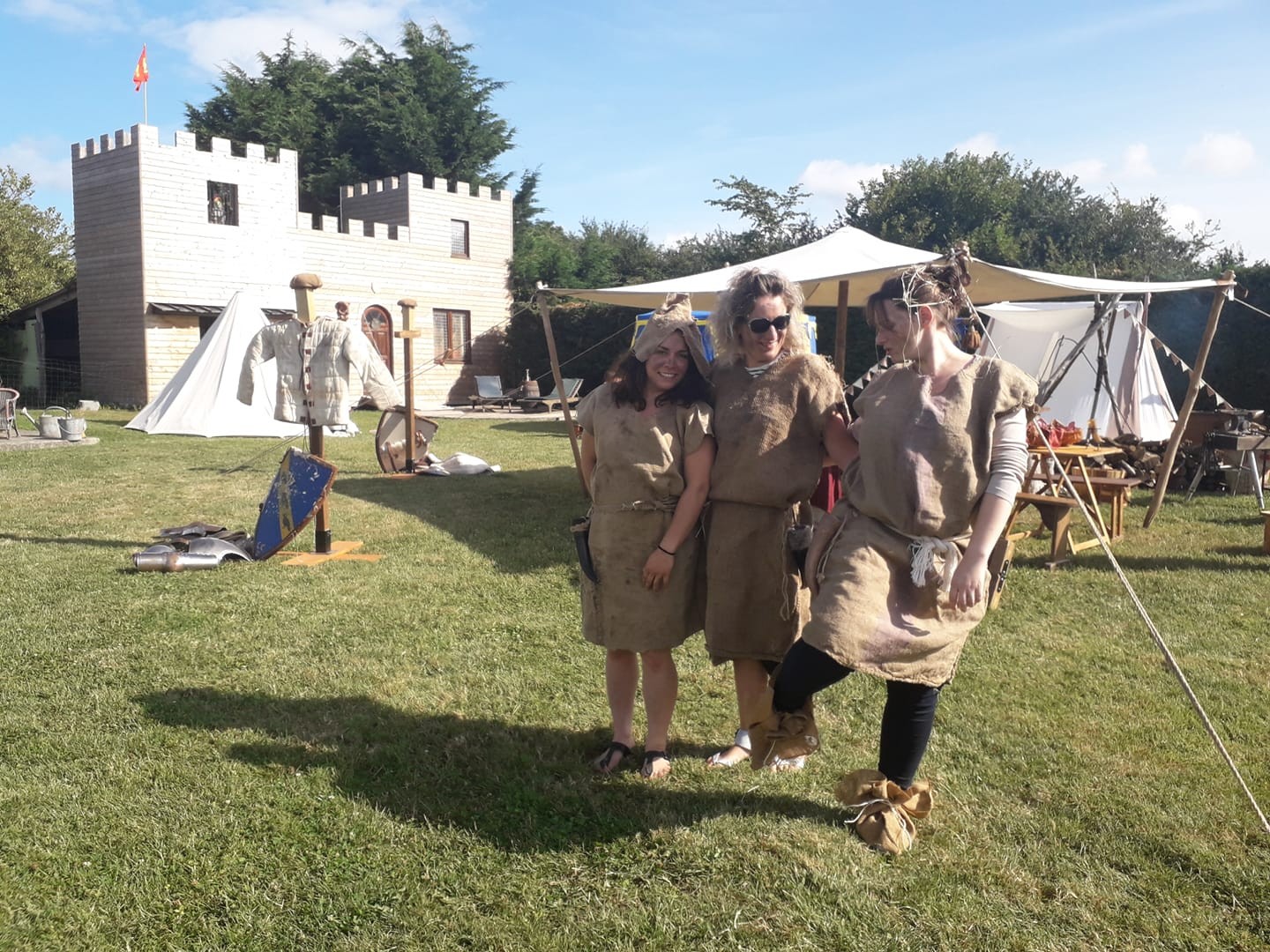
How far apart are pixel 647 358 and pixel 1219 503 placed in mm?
7730

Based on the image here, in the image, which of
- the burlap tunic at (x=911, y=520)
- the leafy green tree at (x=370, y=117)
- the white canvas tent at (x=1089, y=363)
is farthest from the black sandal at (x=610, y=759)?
Result: the leafy green tree at (x=370, y=117)

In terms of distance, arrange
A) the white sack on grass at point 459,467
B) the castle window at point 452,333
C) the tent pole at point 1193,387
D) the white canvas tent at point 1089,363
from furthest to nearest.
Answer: the castle window at point 452,333 < the white canvas tent at point 1089,363 < the white sack on grass at point 459,467 < the tent pole at point 1193,387

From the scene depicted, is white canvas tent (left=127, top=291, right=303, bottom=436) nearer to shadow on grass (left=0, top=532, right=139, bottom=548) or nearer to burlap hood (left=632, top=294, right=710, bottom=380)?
shadow on grass (left=0, top=532, right=139, bottom=548)

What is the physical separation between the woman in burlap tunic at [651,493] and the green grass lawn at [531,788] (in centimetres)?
50

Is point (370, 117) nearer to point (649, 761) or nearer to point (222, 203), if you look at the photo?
point (222, 203)

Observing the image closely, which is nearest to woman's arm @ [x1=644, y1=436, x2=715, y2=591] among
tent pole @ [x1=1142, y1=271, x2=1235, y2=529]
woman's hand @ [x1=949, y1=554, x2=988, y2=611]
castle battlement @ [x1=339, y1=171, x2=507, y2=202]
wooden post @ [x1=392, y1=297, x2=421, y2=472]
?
woman's hand @ [x1=949, y1=554, x2=988, y2=611]

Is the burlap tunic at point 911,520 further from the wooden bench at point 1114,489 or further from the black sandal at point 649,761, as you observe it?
the wooden bench at point 1114,489

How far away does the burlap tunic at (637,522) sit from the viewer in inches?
109

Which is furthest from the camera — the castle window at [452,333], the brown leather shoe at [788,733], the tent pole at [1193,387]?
the castle window at [452,333]

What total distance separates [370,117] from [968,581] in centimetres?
3199

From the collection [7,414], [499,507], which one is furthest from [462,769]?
[7,414]

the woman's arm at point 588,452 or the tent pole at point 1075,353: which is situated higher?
the tent pole at point 1075,353

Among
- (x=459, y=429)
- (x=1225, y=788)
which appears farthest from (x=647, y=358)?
(x=459, y=429)

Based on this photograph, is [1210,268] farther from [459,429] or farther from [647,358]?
[647,358]
